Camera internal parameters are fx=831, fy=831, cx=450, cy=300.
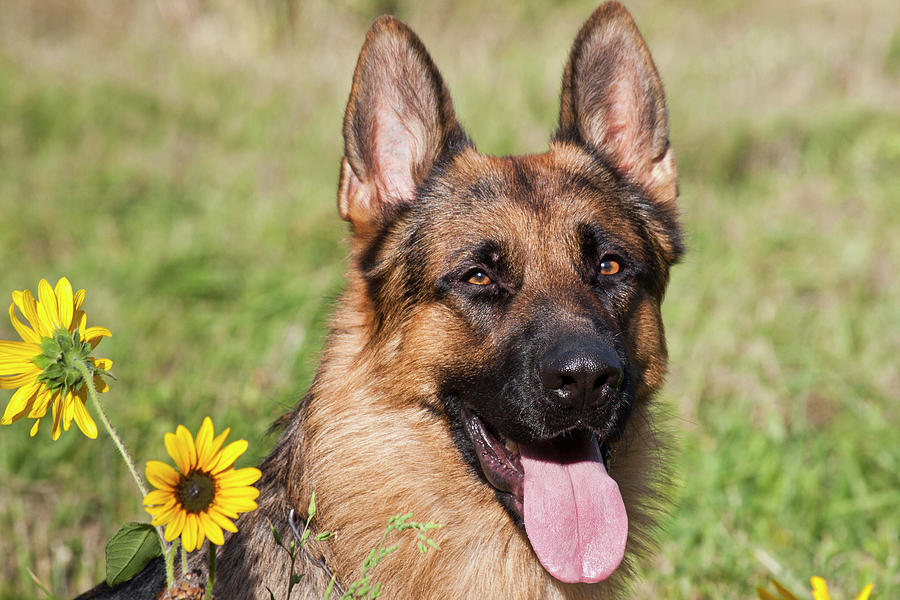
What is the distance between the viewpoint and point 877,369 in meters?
5.95

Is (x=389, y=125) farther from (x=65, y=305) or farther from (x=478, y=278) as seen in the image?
(x=65, y=305)

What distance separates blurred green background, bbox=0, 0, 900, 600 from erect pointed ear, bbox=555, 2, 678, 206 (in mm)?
1431

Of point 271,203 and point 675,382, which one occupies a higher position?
point 271,203

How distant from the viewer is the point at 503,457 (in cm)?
293

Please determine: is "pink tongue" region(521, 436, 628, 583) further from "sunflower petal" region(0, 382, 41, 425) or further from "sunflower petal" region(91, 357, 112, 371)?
"sunflower petal" region(0, 382, 41, 425)

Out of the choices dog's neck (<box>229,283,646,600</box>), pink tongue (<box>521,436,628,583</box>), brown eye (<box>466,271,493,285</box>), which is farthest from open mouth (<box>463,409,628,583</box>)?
brown eye (<box>466,271,493,285</box>)

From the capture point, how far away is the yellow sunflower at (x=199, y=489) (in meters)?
1.76

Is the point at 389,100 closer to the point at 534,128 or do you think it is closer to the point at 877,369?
the point at 877,369

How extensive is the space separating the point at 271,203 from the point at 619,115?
4.78m

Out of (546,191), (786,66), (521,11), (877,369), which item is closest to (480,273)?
(546,191)

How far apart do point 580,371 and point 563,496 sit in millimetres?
486

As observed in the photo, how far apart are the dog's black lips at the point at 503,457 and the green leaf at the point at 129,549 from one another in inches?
50.3

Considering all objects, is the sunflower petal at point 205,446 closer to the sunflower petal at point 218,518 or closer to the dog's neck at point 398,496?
the sunflower petal at point 218,518

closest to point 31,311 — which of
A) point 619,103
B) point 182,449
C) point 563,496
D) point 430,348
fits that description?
point 182,449
